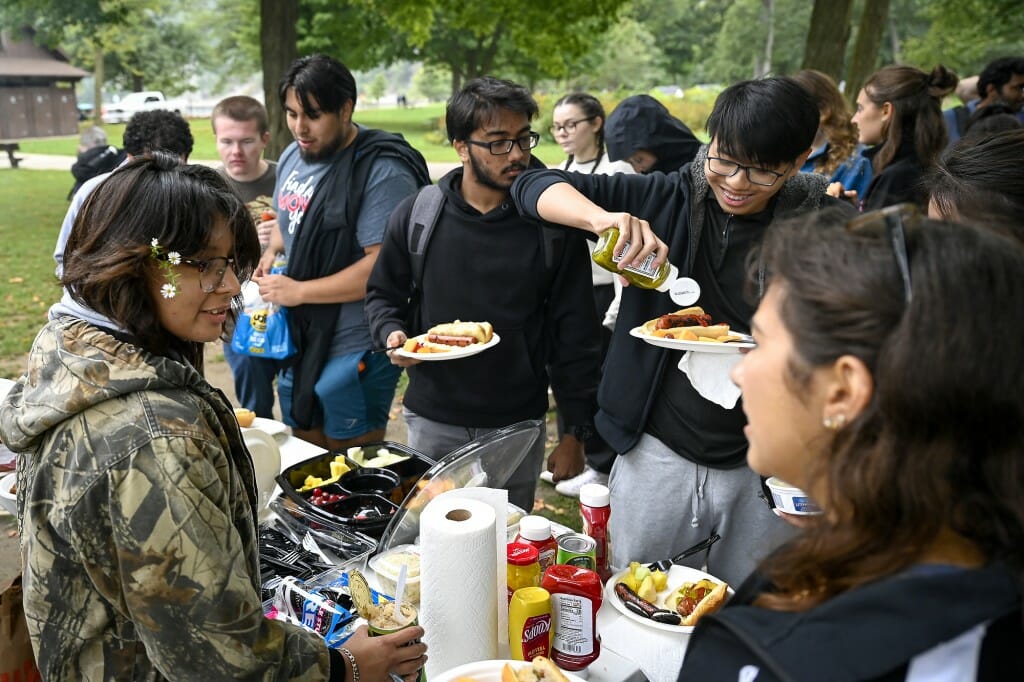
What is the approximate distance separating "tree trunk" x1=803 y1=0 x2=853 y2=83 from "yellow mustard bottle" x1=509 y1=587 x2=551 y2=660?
33.7 ft

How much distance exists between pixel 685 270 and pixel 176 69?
47614mm

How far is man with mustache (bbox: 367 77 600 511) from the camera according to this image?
10.4 ft

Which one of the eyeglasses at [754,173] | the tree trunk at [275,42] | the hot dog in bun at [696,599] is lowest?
the hot dog in bun at [696,599]

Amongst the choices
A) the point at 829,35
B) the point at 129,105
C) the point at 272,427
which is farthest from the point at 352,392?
the point at 129,105

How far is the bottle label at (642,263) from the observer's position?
2316 mm

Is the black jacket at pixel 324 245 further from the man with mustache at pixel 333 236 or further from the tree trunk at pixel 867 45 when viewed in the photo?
the tree trunk at pixel 867 45

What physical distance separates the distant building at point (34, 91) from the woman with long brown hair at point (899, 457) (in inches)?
1434

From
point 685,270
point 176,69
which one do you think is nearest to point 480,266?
point 685,270

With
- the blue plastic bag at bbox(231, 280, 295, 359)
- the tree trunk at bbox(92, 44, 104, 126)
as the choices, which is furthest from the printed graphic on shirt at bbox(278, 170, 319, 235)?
the tree trunk at bbox(92, 44, 104, 126)

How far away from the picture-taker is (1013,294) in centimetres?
96

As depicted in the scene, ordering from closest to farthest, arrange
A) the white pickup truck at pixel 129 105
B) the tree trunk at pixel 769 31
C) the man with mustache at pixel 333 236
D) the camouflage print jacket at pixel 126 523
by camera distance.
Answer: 1. the camouflage print jacket at pixel 126 523
2. the man with mustache at pixel 333 236
3. the tree trunk at pixel 769 31
4. the white pickup truck at pixel 129 105

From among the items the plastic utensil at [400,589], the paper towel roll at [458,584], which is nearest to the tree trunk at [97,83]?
the plastic utensil at [400,589]

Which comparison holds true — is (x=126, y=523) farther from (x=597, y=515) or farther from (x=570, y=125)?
(x=570, y=125)

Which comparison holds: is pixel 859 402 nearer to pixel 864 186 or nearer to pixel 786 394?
pixel 786 394
